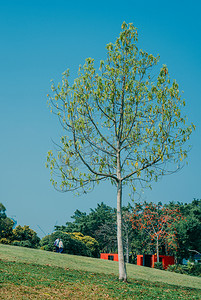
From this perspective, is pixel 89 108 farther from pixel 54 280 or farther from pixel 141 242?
pixel 141 242

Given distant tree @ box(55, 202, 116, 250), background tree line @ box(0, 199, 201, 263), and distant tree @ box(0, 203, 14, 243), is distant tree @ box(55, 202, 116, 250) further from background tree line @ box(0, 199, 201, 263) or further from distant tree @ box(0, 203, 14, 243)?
distant tree @ box(0, 203, 14, 243)

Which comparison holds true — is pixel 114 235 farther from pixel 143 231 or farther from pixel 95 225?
pixel 143 231

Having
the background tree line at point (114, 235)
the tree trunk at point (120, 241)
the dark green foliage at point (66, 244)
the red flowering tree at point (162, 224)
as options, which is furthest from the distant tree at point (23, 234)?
the tree trunk at point (120, 241)

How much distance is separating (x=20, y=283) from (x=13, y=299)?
1678 mm

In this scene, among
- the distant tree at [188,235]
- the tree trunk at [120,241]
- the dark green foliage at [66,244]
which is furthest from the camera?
the distant tree at [188,235]

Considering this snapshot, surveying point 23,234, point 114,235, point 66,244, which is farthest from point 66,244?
point 114,235

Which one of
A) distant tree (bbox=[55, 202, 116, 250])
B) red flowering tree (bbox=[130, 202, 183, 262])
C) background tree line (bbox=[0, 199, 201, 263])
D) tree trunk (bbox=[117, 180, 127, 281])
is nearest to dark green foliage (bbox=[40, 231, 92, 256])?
background tree line (bbox=[0, 199, 201, 263])

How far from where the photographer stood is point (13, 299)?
317 inches

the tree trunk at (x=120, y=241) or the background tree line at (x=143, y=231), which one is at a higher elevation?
the background tree line at (x=143, y=231)

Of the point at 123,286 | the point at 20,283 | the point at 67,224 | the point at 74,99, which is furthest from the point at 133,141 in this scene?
the point at 67,224

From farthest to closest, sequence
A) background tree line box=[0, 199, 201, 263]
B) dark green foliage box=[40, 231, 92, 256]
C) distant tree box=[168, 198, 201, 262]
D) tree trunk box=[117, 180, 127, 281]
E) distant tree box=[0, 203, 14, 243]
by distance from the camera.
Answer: distant tree box=[0, 203, 14, 243], distant tree box=[168, 198, 201, 262], background tree line box=[0, 199, 201, 263], dark green foliage box=[40, 231, 92, 256], tree trunk box=[117, 180, 127, 281]

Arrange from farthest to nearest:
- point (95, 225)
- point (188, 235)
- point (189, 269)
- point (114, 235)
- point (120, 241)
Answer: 1. point (95, 225)
2. point (114, 235)
3. point (188, 235)
4. point (189, 269)
5. point (120, 241)

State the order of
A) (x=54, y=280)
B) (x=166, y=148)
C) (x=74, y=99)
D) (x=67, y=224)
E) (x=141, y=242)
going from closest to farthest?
1. (x=54, y=280)
2. (x=166, y=148)
3. (x=74, y=99)
4. (x=141, y=242)
5. (x=67, y=224)

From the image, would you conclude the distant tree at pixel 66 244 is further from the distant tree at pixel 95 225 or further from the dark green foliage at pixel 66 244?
the distant tree at pixel 95 225
